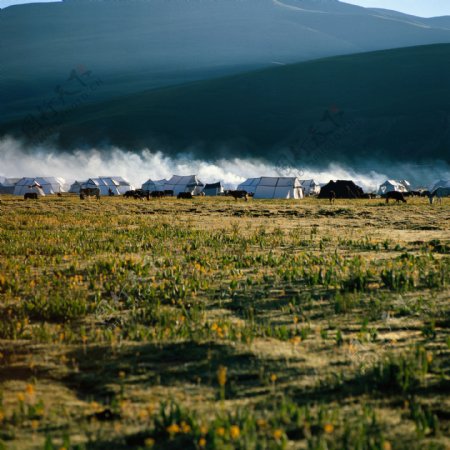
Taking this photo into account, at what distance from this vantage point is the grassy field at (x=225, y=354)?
536 centimetres

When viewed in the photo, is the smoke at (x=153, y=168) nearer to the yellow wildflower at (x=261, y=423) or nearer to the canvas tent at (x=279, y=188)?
the canvas tent at (x=279, y=188)

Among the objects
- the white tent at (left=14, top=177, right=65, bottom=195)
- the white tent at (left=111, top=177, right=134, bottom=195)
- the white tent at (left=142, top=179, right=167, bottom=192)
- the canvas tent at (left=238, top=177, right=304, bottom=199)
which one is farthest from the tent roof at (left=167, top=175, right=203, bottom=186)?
the white tent at (left=14, top=177, right=65, bottom=195)

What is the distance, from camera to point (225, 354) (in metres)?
7.62

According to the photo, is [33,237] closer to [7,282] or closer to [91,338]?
[7,282]

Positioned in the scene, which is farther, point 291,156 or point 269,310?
point 291,156

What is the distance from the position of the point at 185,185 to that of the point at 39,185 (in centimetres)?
2649

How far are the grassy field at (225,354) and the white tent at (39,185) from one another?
88169mm

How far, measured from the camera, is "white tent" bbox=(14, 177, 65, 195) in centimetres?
9881

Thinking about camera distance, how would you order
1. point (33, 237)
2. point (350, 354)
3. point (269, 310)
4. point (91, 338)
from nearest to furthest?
→ point (350, 354) < point (91, 338) < point (269, 310) < point (33, 237)

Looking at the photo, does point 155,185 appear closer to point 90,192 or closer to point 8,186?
point 8,186

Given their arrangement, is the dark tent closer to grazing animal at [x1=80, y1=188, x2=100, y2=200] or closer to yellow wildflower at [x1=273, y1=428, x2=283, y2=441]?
grazing animal at [x1=80, y1=188, x2=100, y2=200]

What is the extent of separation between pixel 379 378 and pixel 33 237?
16.5 m

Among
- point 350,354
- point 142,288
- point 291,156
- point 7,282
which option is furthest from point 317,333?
point 291,156

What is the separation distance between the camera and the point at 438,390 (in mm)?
6344
